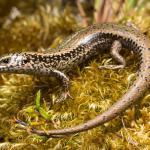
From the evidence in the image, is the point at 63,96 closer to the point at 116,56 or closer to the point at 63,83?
the point at 63,83

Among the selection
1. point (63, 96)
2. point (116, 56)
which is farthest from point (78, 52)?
point (63, 96)

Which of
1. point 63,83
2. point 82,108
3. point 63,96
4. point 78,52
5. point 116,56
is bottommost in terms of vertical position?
point 82,108

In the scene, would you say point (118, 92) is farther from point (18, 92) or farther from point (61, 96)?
point (18, 92)

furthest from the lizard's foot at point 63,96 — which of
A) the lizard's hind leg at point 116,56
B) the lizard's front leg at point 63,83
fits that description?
the lizard's hind leg at point 116,56

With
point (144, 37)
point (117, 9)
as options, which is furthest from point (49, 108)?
point (117, 9)

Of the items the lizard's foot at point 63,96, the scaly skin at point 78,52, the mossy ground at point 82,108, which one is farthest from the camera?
the scaly skin at point 78,52

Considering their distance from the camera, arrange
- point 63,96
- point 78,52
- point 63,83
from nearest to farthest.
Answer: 1. point 63,96
2. point 63,83
3. point 78,52

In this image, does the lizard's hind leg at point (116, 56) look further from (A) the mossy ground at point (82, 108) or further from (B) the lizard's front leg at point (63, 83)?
(B) the lizard's front leg at point (63, 83)

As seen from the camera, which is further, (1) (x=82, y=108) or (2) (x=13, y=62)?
(2) (x=13, y=62)
